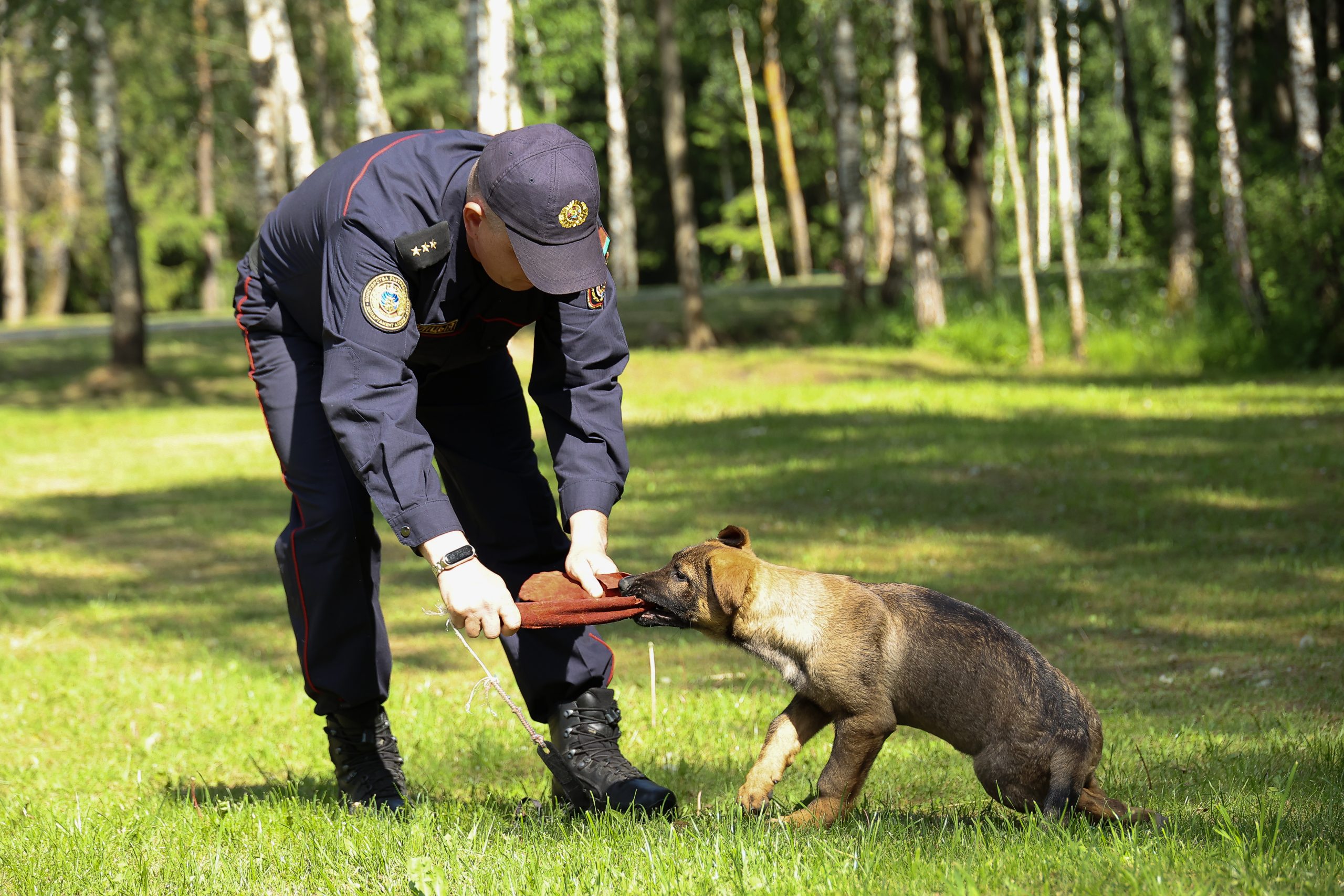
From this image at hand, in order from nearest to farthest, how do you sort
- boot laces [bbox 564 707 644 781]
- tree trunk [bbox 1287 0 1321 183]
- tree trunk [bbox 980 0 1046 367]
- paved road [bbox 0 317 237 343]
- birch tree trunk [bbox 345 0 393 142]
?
boot laces [bbox 564 707 644 781]
tree trunk [bbox 1287 0 1321 183]
birch tree trunk [bbox 345 0 393 142]
tree trunk [bbox 980 0 1046 367]
paved road [bbox 0 317 237 343]

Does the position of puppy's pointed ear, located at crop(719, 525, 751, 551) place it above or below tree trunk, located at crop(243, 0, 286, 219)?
below

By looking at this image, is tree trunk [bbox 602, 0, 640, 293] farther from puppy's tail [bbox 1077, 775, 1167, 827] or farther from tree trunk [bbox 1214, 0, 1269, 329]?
puppy's tail [bbox 1077, 775, 1167, 827]

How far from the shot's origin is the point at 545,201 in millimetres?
3500

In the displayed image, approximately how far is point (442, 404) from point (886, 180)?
42.0 m

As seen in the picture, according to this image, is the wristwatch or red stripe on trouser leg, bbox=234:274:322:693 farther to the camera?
red stripe on trouser leg, bbox=234:274:322:693

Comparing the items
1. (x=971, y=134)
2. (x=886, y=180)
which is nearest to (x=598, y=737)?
(x=971, y=134)

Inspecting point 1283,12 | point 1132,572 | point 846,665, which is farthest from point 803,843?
point 1283,12

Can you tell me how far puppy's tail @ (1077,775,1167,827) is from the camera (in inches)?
146

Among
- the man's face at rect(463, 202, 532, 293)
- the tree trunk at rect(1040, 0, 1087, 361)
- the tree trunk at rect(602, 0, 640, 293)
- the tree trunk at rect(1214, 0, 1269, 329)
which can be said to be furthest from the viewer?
the tree trunk at rect(602, 0, 640, 293)

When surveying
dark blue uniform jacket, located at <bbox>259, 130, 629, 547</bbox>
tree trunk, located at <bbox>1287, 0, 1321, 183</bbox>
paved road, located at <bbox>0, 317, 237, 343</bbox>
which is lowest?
dark blue uniform jacket, located at <bbox>259, 130, 629, 547</bbox>

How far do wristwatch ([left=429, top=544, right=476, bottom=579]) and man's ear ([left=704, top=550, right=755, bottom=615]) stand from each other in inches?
32.7

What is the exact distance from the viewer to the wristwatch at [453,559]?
3.50 m

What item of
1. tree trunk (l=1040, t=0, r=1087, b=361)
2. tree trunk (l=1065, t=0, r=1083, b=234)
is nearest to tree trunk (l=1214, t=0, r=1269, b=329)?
tree trunk (l=1040, t=0, r=1087, b=361)

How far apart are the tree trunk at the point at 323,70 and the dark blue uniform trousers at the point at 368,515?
3225cm
